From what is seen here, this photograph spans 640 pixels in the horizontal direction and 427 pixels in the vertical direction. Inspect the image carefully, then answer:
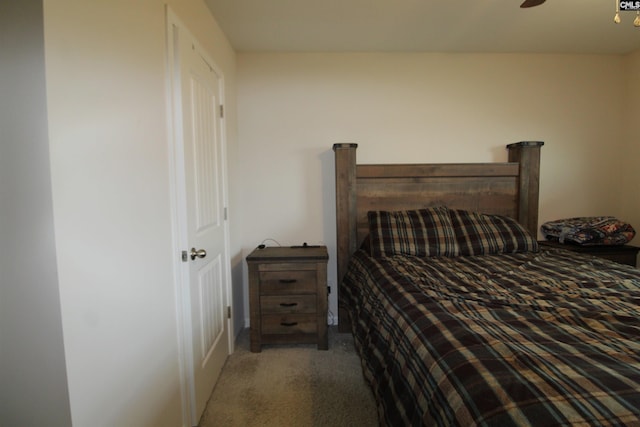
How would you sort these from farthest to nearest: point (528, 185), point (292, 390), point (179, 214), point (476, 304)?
point (528, 185) → point (292, 390) → point (179, 214) → point (476, 304)

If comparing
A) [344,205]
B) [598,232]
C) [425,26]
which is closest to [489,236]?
[598,232]

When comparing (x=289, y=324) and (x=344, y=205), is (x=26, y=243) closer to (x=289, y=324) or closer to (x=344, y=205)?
(x=289, y=324)

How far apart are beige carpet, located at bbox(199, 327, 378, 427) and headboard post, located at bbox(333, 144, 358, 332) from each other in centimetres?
48

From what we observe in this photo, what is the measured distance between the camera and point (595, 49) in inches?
99.7

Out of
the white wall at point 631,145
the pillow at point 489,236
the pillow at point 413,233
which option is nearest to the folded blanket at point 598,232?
the white wall at point 631,145

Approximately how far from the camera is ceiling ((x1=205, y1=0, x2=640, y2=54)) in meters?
1.90

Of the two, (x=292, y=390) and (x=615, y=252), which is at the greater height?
(x=615, y=252)

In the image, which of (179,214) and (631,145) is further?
(631,145)

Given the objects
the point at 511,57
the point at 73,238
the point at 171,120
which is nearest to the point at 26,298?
the point at 73,238

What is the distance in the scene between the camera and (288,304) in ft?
7.27

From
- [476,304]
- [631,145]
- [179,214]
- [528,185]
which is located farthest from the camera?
[631,145]

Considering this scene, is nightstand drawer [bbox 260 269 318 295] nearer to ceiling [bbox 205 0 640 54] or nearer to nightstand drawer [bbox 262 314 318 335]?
nightstand drawer [bbox 262 314 318 335]

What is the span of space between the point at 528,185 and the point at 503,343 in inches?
84.1

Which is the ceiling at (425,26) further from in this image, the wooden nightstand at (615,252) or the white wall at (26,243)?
the wooden nightstand at (615,252)
